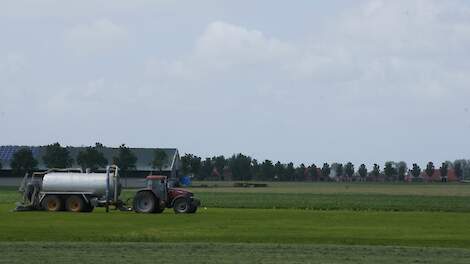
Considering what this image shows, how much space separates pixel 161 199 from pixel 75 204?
5186 mm

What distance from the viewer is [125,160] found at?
491ft

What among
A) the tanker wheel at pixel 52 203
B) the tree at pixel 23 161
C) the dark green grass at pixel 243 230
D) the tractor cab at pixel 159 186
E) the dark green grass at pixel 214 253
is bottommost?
the dark green grass at pixel 214 253

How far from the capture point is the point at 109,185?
165 ft

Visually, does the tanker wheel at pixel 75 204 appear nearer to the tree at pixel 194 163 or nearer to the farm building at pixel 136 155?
the farm building at pixel 136 155

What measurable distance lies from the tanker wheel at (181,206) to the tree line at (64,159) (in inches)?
3751

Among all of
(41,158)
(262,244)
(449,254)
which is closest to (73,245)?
(262,244)

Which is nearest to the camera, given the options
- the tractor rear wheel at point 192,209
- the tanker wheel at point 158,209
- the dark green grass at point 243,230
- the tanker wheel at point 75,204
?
the dark green grass at point 243,230

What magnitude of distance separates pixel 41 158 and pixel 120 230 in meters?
125

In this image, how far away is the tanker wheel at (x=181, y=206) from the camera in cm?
4753

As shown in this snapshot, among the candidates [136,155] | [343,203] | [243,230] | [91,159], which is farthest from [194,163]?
[243,230]

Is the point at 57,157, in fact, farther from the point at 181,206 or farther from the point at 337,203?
the point at 181,206

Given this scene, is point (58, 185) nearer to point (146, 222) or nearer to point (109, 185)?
point (109, 185)

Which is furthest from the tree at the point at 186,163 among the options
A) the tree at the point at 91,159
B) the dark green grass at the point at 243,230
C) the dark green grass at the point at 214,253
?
the dark green grass at the point at 214,253

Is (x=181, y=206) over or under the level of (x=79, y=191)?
under
